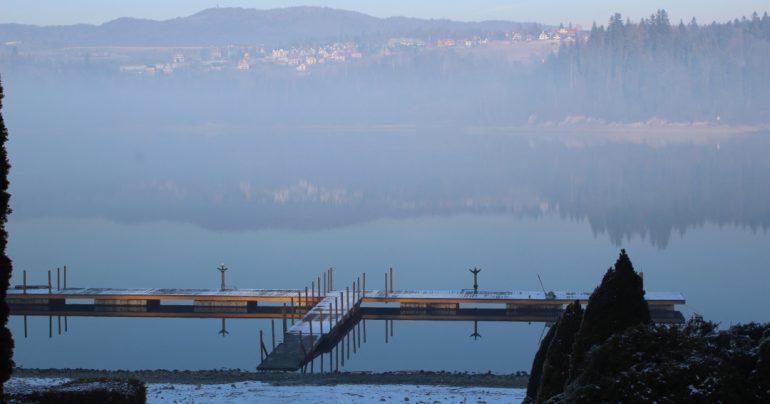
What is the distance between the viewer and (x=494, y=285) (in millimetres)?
28562

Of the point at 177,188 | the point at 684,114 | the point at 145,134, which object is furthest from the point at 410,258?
the point at 145,134

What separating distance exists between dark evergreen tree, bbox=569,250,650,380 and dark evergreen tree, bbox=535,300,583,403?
1.44ft

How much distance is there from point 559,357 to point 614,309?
0.84 m

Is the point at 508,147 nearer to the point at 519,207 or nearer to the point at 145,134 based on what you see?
the point at 519,207

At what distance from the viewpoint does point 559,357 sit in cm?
781

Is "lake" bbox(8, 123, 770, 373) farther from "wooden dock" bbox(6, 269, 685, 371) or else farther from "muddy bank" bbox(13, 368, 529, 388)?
"muddy bank" bbox(13, 368, 529, 388)

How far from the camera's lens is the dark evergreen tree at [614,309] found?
7039mm

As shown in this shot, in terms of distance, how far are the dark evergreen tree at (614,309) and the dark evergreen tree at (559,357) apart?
1.44ft

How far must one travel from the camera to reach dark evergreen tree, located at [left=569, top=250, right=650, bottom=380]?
23.1ft

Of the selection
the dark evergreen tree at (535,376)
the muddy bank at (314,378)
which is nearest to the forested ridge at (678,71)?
the muddy bank at (314,378)

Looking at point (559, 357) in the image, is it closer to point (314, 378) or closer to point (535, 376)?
point (535, 376)

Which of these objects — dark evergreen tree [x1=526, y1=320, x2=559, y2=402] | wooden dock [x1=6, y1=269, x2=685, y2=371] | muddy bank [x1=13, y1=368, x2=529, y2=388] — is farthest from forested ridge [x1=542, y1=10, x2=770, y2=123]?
dark evergreen tree [x1=526, y1=320, x2=559, y2=402]

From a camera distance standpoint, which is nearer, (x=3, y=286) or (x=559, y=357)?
(x=3, y=286)

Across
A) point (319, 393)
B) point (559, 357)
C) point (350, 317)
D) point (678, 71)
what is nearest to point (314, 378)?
point (319, 393)
